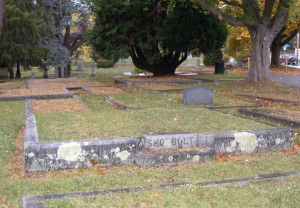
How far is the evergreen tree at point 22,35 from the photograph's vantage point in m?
27.6

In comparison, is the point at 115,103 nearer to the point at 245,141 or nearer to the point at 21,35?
the point at 245,141

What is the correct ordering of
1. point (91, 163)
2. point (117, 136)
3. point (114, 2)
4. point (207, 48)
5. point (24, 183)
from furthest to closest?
point (207, 48)
point (114, 2)
point (117, 136)
point (91, 163)
point (24, 183)

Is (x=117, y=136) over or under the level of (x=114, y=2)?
under

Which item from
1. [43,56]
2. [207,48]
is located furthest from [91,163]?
[43,56]

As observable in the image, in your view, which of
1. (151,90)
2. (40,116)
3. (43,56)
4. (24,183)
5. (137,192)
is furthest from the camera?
(43,56)

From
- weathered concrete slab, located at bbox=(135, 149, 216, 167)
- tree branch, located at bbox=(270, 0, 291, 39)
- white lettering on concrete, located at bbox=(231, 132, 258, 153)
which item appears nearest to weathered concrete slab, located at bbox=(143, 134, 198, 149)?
weathered concrete slab, located at bbox=(135, 149, 216, 167)

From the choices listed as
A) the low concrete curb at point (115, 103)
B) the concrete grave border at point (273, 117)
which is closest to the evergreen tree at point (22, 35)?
the low concrete curb at point (115, 103)

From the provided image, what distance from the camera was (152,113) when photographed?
1083 centimetres

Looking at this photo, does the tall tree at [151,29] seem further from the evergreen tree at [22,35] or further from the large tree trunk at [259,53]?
the evergreen tree at [22,35]

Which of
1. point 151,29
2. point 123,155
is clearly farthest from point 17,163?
point 151,29

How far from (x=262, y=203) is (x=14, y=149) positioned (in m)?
4.93

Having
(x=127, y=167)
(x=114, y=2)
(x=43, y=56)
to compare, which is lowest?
(x=127, y=167)

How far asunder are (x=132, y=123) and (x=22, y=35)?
22.1 metres

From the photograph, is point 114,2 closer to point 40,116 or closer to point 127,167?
point 40,116
